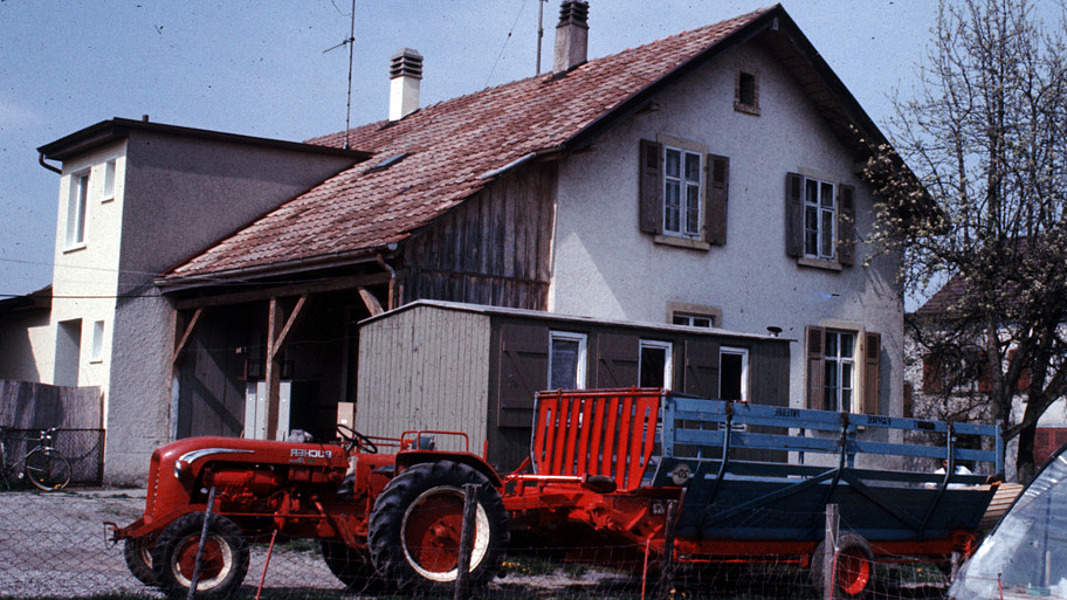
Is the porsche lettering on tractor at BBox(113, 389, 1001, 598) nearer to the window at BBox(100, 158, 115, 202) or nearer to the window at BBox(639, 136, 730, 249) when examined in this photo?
the window at BBox(639, 136, 730, 249)

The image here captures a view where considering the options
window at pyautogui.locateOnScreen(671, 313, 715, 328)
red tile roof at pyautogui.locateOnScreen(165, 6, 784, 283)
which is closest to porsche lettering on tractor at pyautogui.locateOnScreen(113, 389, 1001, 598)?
red tile roof at pyautogui.locateOnScreen(165, 6, 784, 283)

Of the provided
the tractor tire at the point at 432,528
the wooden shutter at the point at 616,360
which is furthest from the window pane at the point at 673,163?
the tractor tire at the point at 432,528

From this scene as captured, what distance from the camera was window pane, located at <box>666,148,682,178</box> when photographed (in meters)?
18.4

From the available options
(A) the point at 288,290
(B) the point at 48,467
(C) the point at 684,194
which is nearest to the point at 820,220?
(C) the point at 684,194

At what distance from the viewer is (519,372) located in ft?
41.0

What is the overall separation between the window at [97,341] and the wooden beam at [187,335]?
1.24 meters

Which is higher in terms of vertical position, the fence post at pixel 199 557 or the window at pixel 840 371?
the window at pixel 840 371

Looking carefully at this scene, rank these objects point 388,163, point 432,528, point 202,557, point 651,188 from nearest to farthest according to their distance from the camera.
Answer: point 202,557 → point 432,528 → point 651,188 → point 388,163

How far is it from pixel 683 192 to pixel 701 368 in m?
4.80

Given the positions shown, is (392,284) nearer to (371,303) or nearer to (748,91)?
(371,303)

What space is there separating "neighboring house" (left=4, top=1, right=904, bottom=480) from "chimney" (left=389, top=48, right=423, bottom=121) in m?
3.50

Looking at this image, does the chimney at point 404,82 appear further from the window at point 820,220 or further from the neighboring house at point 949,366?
the neighboring house at point 949,366

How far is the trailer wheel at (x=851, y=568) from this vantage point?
10172 mm

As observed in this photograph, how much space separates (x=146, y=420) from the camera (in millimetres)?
19312
